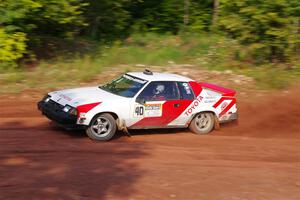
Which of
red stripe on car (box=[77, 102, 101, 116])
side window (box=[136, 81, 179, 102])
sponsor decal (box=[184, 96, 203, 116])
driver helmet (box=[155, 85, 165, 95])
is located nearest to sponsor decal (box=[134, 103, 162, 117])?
side window (box=[136, 81, 179, 102])

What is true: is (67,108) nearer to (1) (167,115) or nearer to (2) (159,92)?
(2) (159,92)

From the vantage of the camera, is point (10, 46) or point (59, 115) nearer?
point (59, 115)

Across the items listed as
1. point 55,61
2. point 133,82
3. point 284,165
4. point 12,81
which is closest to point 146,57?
point 55,61

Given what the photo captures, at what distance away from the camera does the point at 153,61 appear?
22922 mm

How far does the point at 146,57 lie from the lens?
23422 millimetres

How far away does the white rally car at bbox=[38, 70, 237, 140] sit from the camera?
11.7 m

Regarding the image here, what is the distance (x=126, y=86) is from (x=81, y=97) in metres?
1.19

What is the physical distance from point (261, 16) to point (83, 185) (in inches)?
557

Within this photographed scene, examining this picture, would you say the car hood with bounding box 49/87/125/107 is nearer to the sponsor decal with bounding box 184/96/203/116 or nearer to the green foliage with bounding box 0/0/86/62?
the sponsor decal with bounding box 184/96/203/116

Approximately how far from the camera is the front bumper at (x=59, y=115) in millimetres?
11500

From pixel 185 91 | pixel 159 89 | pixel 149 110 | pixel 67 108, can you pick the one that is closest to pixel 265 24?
pixel 185 91

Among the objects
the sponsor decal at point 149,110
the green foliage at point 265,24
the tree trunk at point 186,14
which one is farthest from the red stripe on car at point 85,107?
the tree trunk at point 186,14

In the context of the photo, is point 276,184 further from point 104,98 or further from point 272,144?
point 104,98

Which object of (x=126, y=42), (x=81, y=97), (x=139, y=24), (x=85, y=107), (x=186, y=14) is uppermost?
(x=186, y=14)
